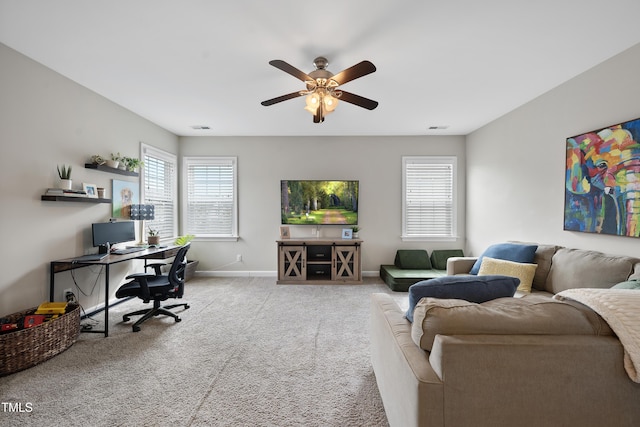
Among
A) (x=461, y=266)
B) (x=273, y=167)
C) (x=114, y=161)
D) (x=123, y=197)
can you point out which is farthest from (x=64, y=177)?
(x=461, y=266)

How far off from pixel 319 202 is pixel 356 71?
9.71ft

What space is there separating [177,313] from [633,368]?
3.73 m

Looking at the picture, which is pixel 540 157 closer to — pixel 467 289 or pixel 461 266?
pixel 461 266

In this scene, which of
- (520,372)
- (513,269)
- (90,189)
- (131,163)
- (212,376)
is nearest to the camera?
(520,372)

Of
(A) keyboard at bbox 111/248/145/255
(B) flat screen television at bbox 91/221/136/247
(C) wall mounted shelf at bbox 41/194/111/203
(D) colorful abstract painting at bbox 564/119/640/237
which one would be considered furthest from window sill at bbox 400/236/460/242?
(C) wall mounted shelf at bbox 41/194/111/203

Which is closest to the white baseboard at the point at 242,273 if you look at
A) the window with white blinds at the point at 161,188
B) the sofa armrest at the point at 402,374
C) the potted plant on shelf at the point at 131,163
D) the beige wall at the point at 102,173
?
the beige wall at the point at 102,173

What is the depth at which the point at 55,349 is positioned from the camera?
7.59 ft

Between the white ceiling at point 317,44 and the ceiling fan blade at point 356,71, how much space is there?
0.26 metres

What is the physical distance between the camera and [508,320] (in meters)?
1.13

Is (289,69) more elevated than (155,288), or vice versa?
(289,69)

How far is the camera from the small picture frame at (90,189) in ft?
9.81

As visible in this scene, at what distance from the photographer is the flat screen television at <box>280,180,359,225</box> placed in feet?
16.2

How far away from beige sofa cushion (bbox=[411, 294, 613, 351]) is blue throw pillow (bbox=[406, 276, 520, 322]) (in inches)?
7.2

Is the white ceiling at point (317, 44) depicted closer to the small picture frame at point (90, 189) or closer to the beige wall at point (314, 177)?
the small picture frame at point (90, 189)
